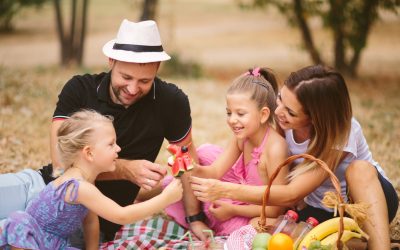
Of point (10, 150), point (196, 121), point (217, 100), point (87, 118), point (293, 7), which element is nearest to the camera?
point (87, 118)

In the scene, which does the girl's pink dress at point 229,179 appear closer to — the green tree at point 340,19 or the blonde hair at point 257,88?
the blonde hair at point 257,88

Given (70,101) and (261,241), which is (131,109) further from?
(261,241)

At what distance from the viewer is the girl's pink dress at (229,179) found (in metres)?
4.21

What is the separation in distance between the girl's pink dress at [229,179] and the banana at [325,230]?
734 mm

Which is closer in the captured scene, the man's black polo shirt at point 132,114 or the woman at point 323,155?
the woman at point 323,155

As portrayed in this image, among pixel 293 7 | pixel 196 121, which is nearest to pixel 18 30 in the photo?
pixel 293 7

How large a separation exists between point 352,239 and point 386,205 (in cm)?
30

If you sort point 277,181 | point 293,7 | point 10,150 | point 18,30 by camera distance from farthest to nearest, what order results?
point 18,30 → point 293,7 → point 10,150 → point 277,181

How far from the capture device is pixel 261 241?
11.5ft

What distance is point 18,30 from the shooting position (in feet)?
74.6

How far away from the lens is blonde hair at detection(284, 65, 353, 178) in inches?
144

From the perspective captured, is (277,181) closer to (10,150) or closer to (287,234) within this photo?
(287,234)

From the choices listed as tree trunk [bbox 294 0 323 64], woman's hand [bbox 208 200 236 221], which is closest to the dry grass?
tree trunk [bbox 294 0 323 64]

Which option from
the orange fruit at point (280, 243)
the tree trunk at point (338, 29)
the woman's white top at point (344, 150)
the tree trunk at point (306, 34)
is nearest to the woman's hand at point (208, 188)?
the orange fruit at point (280, 243)
